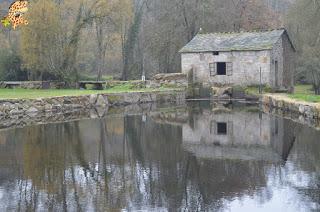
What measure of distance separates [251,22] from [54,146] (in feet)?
109

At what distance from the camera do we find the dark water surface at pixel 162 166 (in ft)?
30.3

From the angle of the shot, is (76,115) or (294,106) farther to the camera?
(76,115)

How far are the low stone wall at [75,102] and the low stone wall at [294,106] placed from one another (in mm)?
7135

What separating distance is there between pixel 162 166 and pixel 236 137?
5.57 meters

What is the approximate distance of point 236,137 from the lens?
1712 cm

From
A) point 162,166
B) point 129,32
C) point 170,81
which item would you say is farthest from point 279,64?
point 162,166

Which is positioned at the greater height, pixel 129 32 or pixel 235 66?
pixel 129 32

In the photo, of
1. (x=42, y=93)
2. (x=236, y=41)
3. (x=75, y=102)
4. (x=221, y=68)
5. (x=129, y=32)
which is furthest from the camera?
(x=129, y=32)

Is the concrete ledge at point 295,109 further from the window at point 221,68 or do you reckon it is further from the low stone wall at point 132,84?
the low stone wall at point 132,84

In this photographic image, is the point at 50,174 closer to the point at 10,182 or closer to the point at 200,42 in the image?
the point at 10,182

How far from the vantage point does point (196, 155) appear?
45.3 feet

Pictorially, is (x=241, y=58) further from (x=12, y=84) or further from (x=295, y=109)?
(x=12, y=84)

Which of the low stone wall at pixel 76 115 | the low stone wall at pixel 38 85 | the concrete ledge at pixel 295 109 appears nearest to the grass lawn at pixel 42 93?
the low stone wall at pixel 76 115

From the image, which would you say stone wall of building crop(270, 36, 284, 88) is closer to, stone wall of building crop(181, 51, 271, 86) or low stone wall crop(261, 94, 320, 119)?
stone wall of building crop(181, 51, 271, 86)
